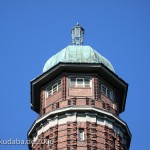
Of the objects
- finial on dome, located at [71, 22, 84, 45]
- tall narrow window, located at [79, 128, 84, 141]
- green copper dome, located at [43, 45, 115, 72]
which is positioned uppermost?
finial on dome, located at [71, 22, 84, 45]

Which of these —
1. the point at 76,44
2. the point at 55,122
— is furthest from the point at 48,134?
the point at 76,44

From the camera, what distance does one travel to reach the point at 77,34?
235ft

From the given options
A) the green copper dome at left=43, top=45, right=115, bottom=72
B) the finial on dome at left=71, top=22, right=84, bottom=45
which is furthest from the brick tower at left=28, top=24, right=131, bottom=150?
the finial on dome at left=71, top=22, right=84, bottom=45

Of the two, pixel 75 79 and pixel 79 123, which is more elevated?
pixel 75 79

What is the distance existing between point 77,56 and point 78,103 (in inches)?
195

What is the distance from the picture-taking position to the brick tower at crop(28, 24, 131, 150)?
60.8m

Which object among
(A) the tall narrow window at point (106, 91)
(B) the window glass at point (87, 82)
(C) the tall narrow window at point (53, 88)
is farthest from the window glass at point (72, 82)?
(A) the tall narrow window at point (106, 91)

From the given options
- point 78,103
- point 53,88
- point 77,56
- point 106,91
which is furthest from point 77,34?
point 78,103

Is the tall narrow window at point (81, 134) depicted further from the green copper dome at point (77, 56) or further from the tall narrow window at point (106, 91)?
the green copper dome at point (77, 56)

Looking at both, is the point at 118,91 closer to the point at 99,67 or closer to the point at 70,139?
the point at 99,67

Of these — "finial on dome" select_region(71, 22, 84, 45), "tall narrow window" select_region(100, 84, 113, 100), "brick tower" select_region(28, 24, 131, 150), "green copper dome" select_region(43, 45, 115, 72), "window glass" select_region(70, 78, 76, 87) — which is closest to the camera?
"brick tower" select_region(28, 24, 131, 150)

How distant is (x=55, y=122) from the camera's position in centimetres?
6184

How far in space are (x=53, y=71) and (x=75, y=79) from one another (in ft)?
6.33

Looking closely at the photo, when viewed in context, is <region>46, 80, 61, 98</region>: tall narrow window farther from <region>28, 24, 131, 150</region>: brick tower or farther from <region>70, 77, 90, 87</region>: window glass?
<region>70, 77, 90, 87</region>: window glass
